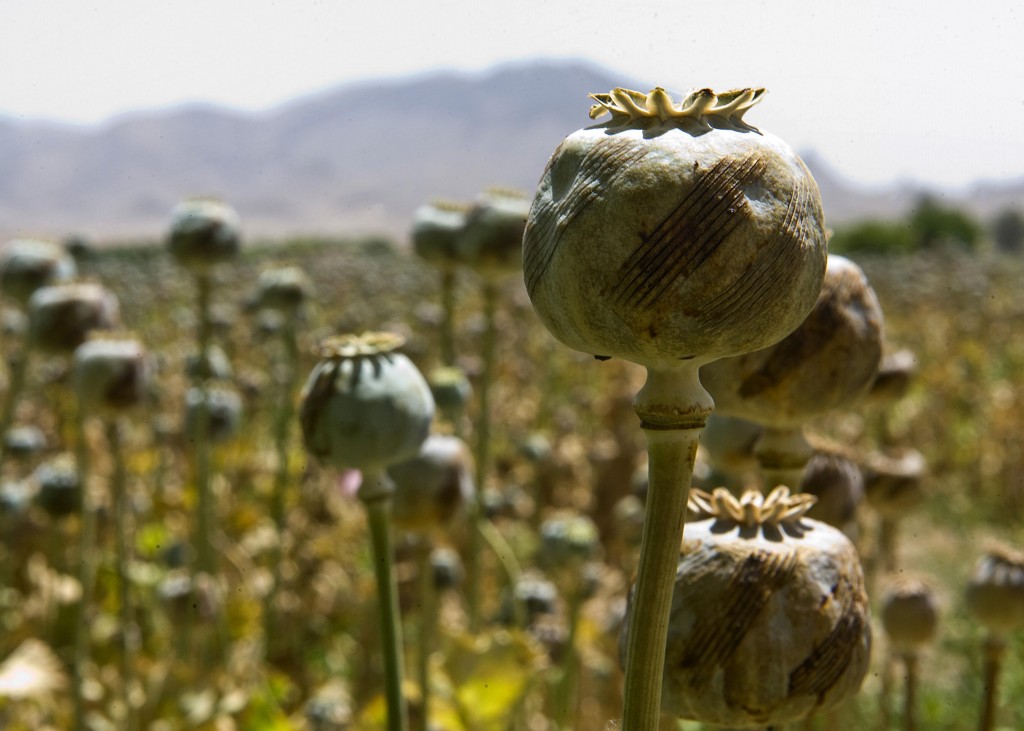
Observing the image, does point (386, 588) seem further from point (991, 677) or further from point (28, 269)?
point (28, 269)

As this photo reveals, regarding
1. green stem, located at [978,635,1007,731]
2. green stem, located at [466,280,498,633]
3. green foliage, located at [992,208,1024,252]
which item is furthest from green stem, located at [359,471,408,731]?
green foliage, located at [992,208,1024,252]

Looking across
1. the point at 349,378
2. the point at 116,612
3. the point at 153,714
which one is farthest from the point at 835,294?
the point at 116,612

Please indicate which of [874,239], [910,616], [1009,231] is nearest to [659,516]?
[910,616]

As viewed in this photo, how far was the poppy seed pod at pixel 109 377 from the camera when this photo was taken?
2395 mm

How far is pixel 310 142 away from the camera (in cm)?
12050

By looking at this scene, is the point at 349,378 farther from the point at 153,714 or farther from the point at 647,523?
the point at 153,714

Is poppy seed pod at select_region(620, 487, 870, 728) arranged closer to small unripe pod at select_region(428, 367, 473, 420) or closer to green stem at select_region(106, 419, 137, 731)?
small unripe pod at select_region(428, 367, 473, 420)

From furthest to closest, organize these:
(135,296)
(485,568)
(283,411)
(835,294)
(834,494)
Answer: (135,296) → (485,568) → (283,411) → (834,494) → (835,294)

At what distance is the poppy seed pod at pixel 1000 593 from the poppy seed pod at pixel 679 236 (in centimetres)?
131

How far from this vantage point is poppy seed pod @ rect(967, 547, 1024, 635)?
175 cm

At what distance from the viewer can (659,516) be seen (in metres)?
0.68

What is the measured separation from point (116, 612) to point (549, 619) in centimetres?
189

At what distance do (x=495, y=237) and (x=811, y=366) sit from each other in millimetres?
1412

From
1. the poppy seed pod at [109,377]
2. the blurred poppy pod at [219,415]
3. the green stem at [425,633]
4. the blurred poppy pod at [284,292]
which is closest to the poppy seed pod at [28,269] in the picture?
the poppy seed pod at [109,377]
